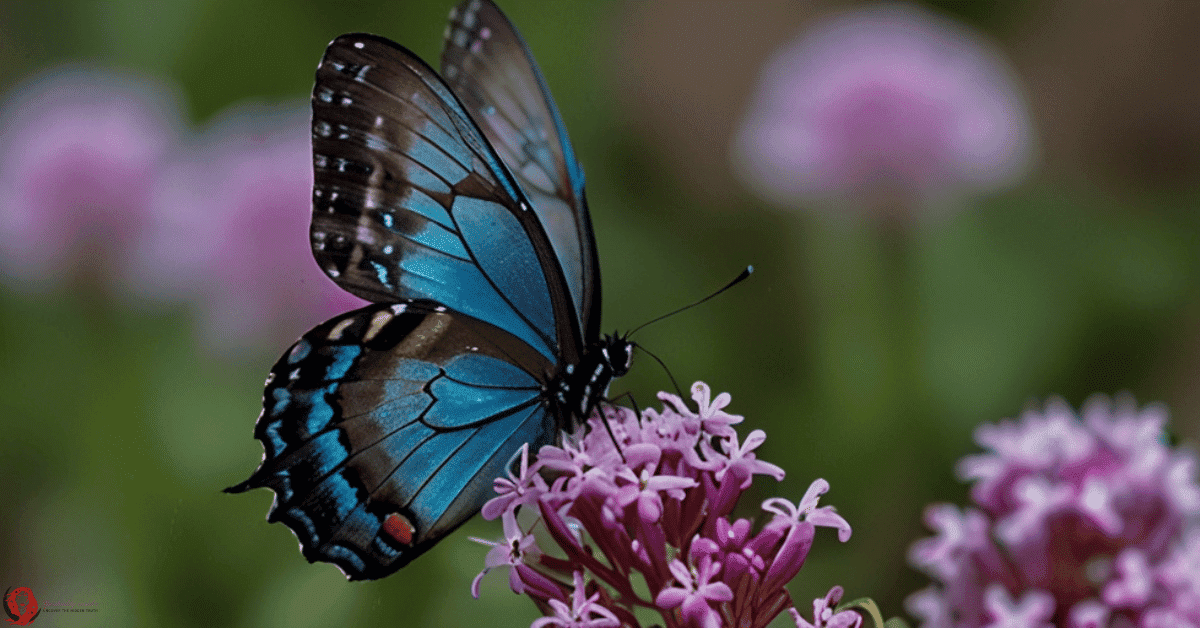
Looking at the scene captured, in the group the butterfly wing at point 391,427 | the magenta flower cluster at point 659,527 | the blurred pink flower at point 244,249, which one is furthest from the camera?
the blurred pink flower at point 244,249

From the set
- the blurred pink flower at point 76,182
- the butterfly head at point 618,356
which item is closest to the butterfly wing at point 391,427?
the butterfly head at point 618,356

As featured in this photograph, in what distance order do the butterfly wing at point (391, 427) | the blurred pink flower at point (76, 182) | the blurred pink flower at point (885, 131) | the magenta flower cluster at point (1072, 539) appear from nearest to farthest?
the butterfly wing at point (391, 427), the magenta flower cluster at point (1072, 539), the blurred pink flower at point (76, 182), the blurred pink flower at point (885, 131)

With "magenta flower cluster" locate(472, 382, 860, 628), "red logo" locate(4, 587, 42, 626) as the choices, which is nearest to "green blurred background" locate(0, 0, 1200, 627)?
"red logo" locate(4, 587, 42, 626)

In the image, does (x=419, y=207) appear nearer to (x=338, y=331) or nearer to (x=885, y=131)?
(x=338, y=331)

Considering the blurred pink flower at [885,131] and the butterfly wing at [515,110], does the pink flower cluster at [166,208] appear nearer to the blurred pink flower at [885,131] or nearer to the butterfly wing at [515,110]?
the butterfly wing at [515,110]

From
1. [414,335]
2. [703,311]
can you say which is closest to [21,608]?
[414,335]

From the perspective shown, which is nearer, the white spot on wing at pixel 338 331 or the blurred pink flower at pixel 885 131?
the white spot on wing at pixel 338 331
